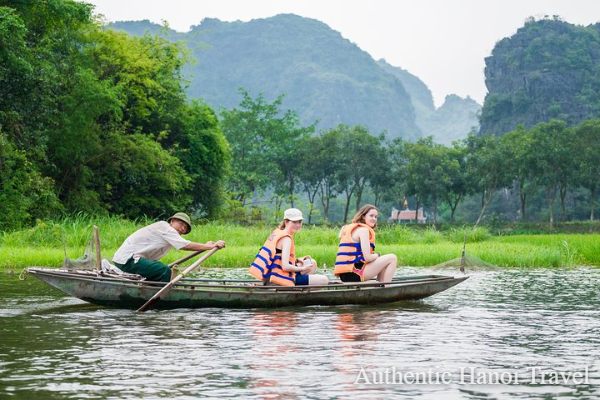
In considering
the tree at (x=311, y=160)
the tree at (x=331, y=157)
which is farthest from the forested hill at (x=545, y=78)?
the tree at (x=311, y=160)

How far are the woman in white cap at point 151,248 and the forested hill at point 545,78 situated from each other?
106790 millimetres

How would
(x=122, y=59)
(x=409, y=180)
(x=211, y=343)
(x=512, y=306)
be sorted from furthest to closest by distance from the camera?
(x=409, y=180)
(x=122, y=59)
(x=512, y=306)
(x=211, y=343)

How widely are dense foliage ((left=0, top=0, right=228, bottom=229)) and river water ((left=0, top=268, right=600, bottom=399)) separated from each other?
57.8 feet

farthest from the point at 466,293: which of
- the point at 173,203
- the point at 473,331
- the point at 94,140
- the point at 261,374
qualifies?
the point at 173,203

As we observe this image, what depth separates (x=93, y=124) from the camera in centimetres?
4103

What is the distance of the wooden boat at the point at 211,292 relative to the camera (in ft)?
49.6

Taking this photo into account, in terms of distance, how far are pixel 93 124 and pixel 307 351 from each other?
103ft

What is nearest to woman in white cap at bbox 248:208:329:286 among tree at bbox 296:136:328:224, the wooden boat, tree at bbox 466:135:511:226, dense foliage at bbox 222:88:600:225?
the wooden boat

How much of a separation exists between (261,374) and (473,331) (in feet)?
14.7

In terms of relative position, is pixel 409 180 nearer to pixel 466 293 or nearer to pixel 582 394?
pixel 466 293

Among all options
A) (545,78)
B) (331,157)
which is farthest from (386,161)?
(545,78)

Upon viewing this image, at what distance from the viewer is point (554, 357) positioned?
11.0 meters

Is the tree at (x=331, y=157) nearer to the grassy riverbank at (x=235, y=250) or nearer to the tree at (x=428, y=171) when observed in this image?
the tree at (x=428, y=171)

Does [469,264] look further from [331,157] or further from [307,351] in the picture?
[331,157]
